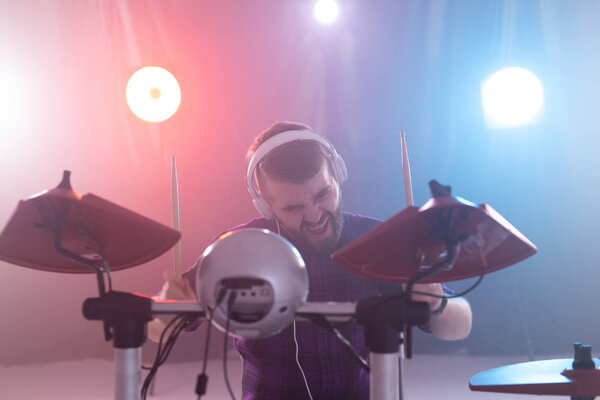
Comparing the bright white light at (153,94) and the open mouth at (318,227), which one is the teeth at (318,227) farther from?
the bright white light at (153,94)

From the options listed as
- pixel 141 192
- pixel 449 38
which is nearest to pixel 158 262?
pixel 141 192

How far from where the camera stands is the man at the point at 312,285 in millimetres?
1188

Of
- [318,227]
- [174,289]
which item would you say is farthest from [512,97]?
[174,289]

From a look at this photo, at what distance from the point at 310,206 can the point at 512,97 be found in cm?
141

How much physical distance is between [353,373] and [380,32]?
1635 mm

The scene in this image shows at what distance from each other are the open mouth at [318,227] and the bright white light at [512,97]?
130cm

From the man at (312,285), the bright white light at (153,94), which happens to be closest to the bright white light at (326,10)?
the bright white light at (153,94)

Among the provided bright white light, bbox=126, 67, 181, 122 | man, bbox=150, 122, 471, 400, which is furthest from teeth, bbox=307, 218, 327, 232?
bright white light, bbox=126, 67, 181, 122

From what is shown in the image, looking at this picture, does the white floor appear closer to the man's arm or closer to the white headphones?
the man's arm

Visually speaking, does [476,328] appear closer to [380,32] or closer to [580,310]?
A: [580,310]

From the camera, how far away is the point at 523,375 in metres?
0.92

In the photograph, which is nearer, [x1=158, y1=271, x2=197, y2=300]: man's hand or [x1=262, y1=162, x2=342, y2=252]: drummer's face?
[x1=158, y1=271, x2=197, y2=300]: man's hand

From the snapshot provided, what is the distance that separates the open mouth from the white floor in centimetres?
89

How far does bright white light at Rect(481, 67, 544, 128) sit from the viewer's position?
217 cm
